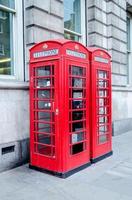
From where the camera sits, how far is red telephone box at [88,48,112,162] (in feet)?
18.9

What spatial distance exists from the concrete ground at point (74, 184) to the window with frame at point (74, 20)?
402 cm

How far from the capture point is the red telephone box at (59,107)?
4.89 meters

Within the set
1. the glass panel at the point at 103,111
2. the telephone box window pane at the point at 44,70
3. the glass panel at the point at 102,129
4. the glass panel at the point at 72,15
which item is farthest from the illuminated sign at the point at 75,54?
the glass panel at the point at 72,15

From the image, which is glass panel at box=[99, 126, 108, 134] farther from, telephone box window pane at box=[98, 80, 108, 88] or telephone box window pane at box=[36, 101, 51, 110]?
telephone box window pane at box=[36, 101, 51, 110]

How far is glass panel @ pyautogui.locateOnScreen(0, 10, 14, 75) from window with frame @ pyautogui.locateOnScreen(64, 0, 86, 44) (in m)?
2.16

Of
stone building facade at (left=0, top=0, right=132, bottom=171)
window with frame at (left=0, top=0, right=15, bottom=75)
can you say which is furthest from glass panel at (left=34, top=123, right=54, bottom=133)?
window with frame at (left=0, top=0, right=15, bottom=75)

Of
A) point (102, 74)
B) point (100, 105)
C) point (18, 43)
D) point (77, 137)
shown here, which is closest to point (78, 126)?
point (77, 137)

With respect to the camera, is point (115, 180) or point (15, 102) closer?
point (115, 180)

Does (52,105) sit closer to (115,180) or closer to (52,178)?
(52,178)

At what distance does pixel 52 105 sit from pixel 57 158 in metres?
0.97

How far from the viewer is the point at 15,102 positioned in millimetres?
5594

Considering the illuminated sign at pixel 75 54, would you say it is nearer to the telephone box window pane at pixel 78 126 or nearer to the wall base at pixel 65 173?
the telephone box window pane at pixel 78 126

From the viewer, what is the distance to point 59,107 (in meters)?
4.88

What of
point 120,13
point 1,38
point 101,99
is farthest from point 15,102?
point 120,13
